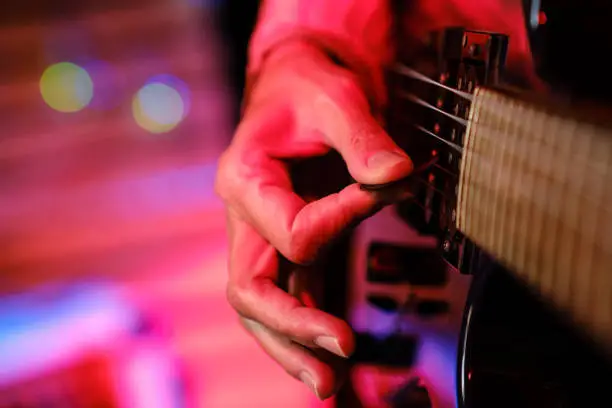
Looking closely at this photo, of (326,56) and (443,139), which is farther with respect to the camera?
(326,56)

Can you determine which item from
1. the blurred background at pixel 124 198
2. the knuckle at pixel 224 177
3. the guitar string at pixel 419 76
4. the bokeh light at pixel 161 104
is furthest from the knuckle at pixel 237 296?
the bokeh light at pixel 161 104

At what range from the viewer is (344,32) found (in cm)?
74

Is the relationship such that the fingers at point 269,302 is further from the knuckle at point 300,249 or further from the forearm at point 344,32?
the forearm at point 344,32

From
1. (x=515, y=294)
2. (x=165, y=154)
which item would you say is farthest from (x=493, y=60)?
(x=165, y=154)

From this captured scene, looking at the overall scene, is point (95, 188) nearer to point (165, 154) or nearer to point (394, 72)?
point (165, 154)

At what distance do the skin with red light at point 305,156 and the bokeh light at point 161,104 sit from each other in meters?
0.50

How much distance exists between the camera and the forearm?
2.37 feet

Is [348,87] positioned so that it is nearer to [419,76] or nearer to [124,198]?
[419,76]

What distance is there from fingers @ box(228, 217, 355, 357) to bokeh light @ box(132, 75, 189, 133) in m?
0.60

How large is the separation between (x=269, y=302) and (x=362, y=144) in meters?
0.20

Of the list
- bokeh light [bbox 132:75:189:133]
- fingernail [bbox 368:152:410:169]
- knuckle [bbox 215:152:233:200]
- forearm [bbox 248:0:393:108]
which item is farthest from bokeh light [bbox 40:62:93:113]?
fingernail [bbox 368:152:410:169]

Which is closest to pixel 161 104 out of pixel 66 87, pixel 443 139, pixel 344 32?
pixel 66 87

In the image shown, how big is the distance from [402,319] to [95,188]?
742 millimetres

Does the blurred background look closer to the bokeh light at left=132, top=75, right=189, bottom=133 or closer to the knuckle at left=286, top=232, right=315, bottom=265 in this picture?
the bokeh light at left=132, top=75, right=189, bottom=133
